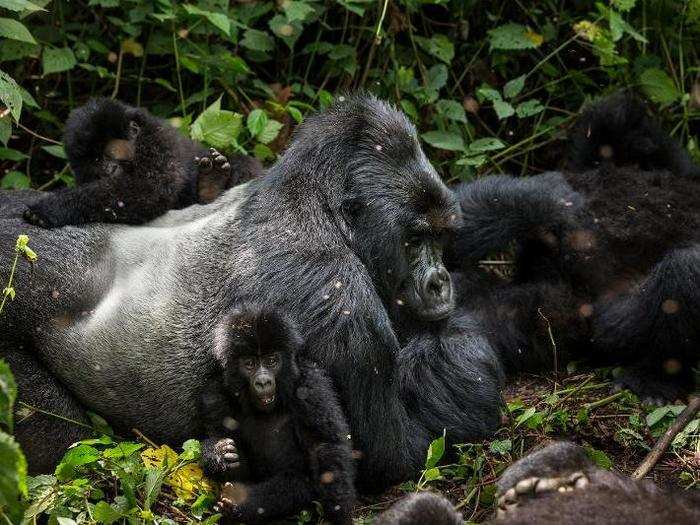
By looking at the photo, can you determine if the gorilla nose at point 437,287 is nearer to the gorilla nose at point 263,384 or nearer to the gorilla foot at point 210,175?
the gorilla nose at point 263,384

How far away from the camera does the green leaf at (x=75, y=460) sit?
367 cm

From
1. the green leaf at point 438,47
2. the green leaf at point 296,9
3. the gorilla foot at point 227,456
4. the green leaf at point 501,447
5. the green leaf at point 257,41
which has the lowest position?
the green leaf at point 501,447

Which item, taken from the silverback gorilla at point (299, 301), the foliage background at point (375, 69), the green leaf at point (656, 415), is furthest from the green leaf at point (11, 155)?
the green leaf at point (656, 415)

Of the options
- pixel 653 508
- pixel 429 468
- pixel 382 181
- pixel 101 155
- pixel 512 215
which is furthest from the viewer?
pixel 512 215

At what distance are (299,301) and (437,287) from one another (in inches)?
25.9

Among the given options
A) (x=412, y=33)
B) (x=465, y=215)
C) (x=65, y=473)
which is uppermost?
(x=412, y=33)

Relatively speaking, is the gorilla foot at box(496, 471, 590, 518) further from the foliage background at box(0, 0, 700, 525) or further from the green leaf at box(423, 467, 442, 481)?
the foliage background at box(0, 0, 700, 525)

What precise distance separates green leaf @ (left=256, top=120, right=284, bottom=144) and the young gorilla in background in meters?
0.71

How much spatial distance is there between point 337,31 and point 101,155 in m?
2.35

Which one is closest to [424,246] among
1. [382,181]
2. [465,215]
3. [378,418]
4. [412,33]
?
[382,181]

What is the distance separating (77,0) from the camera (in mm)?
6254

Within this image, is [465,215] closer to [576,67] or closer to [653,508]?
[576,67]

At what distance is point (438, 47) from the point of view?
6.51 meters

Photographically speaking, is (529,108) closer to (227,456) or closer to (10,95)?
(10,95)
